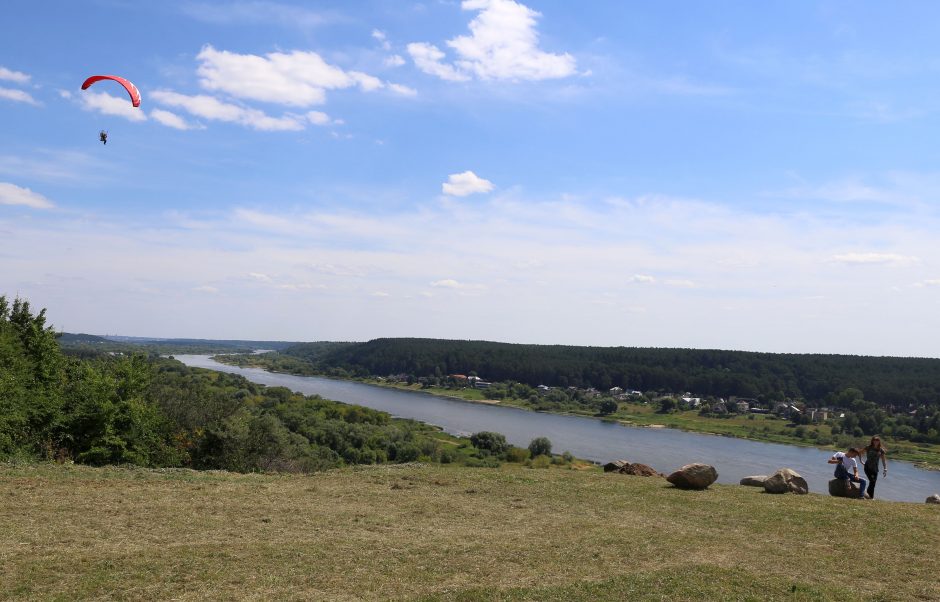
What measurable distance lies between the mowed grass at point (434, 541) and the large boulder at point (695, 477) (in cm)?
62

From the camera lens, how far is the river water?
191ft

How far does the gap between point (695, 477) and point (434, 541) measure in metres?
9.97

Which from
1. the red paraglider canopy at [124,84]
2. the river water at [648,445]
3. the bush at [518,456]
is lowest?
the river water at [648,445]

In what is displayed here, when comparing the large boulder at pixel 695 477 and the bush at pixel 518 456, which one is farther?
the bush at pixel 518 456

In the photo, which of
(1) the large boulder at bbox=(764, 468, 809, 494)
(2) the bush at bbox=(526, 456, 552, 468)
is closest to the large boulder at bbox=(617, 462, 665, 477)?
(1) the large boulder at bbox=(764, 468, 809, 494)

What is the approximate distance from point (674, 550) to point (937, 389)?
12557 centimetres

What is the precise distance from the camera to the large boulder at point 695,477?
18.7m

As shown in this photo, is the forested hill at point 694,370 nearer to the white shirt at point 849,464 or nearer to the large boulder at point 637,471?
the white shirt at point 849,464

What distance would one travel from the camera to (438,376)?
167 metres

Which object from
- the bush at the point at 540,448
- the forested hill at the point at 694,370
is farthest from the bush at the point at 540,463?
the forested hill at the point at 694,370

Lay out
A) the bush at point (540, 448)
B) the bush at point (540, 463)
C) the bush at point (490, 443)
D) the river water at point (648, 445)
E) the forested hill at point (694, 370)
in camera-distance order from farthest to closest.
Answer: the forested hill at point (694, 370), the bush at point (490, 443), the bush at point (540, 448), the river water at point (648, 445), the bush at point (540, 463)

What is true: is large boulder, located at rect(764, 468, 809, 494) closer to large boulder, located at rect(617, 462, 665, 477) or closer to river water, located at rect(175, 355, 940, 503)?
large boulder, located at rect(617, 462, 665, 477)

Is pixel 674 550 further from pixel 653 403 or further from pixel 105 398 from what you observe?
pixel 653 403

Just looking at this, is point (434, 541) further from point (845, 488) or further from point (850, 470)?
point (850, 470)
